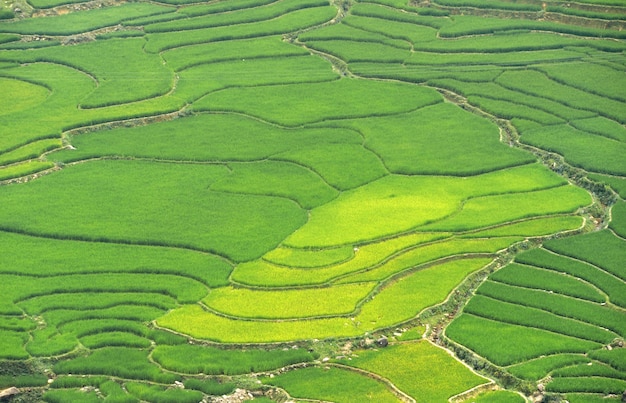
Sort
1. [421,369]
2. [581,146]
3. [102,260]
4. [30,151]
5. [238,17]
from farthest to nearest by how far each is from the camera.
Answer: [238,17]
[581,146]
[30,151]
[102,260]
[421,369]

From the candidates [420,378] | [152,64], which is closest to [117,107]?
[152,64]

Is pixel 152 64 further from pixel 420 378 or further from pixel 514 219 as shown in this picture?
pixel 420 378

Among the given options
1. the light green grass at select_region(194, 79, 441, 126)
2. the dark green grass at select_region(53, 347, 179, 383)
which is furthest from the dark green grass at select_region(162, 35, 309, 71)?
the dark green grass at select_region(53, 347, 179, 383)

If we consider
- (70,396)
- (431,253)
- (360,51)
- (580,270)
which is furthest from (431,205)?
(360,51)

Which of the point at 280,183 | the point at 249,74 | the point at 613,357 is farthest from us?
the point at 249,74

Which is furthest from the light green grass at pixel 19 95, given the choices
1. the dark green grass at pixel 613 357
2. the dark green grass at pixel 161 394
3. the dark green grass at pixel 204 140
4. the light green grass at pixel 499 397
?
the dark green grass at pixel 613 357

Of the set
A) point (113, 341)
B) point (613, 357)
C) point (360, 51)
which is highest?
point (360, 51)

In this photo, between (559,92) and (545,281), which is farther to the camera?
(559,92)

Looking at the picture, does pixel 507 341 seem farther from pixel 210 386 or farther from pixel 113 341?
pixel 113 341
